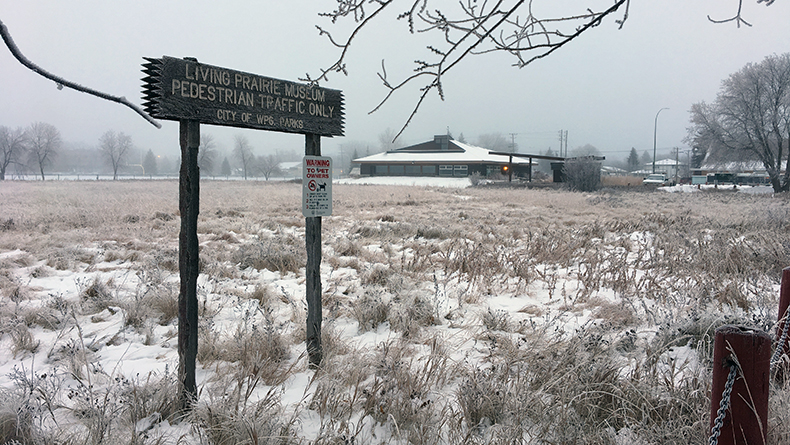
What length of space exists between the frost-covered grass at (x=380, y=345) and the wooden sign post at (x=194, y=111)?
33cm

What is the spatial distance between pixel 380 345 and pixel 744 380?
2.79 metres

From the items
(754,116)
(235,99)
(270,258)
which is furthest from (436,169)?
(235,99)

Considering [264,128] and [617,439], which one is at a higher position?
[264,128]

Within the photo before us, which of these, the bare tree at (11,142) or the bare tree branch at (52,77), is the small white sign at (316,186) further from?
the bare tree at (11,142)

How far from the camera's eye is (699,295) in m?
4.75

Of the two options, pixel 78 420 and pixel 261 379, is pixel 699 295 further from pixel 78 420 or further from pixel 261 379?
pixel 78 420

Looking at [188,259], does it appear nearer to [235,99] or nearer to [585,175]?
[235,99]

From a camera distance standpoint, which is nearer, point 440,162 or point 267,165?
point 440,162

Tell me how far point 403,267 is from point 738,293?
177 inches

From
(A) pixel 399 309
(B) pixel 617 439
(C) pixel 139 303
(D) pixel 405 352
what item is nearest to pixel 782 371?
(B) pixel 617 439

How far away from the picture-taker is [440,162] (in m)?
57.3

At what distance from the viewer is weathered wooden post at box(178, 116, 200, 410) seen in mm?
2920

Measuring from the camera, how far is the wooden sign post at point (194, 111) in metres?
2.77

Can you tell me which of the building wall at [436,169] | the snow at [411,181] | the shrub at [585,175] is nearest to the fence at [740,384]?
the shrub at [585,175]
